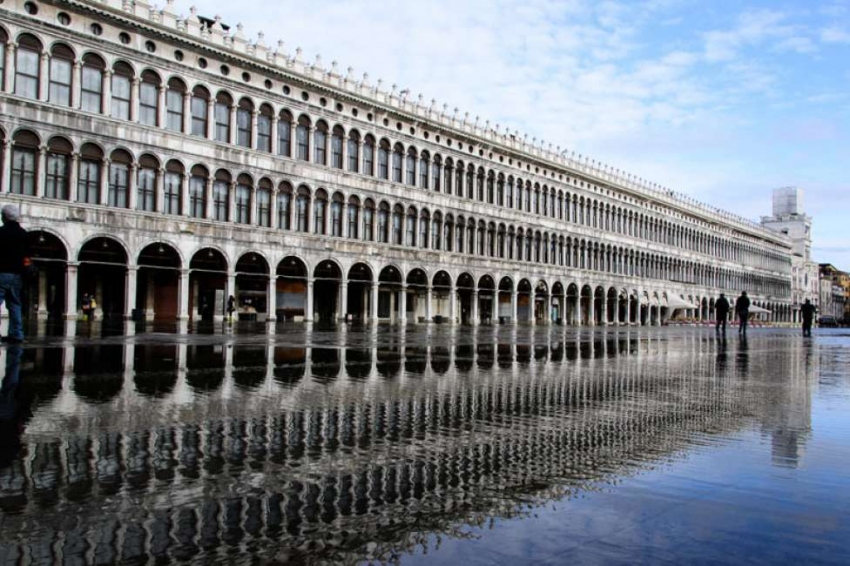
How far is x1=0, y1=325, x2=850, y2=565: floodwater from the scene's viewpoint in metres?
2.58

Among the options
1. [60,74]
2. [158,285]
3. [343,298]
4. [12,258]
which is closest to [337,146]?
[343,298]

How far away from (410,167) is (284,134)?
11.2 metres

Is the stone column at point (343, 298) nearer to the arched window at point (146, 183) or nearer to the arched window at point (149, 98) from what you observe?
the arched window at point (146, 183)

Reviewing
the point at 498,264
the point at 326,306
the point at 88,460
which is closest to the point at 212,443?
Result: the point at 88,460

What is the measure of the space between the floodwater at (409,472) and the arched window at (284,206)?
3429 cm

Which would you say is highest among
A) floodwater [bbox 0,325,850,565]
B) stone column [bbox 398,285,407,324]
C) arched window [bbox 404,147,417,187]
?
arched window [bbox 404,147,417,187]

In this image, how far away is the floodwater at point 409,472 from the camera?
258 cm

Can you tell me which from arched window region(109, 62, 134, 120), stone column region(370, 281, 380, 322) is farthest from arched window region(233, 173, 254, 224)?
stone column region(370, 281, 380, 322)

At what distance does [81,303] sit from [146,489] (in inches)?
1454

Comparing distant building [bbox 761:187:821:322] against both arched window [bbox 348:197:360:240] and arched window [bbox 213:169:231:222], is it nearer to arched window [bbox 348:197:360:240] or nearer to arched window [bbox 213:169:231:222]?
arched window [bbox 348:197:360:240]

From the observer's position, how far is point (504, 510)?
3.07 metres

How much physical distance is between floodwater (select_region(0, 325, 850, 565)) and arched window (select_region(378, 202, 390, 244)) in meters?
40.1

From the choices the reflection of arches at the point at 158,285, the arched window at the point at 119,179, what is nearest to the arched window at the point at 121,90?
the arched window at the point at 119,179

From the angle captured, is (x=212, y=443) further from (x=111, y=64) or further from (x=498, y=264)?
(x=498, y=264)
